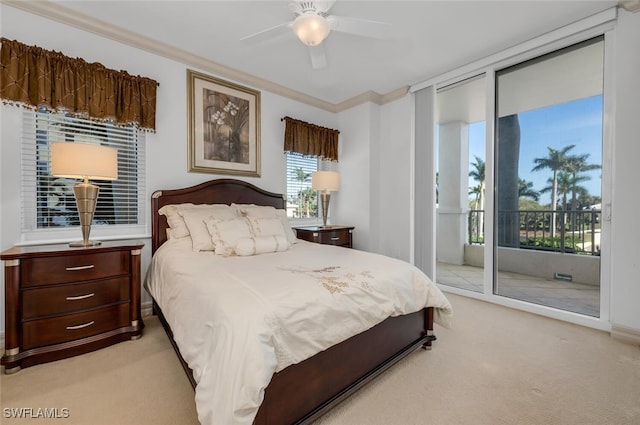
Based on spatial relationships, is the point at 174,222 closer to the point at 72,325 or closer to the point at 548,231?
the point at 72,325

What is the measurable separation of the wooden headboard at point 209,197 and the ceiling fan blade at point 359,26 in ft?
6.45

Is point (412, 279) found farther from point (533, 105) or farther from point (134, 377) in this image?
point (533, 105)

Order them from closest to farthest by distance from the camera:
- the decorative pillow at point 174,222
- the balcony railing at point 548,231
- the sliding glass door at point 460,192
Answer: the decorative pillow at point 174,222 → the balcony railing at point 548,231 → the sliding glass door at point 460,192

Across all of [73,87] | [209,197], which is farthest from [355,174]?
[73,87]

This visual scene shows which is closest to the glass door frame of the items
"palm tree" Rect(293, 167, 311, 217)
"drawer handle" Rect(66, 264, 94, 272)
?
"palm tree" Rect(293, 167, 311, 217)

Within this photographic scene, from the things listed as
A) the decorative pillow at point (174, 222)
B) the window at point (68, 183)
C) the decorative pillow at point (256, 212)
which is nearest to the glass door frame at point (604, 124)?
the decorative pillow at point (256, 212)

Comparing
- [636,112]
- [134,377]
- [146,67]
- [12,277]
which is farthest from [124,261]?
[636,112]

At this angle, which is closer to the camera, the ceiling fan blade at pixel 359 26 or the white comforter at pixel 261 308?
the white comforter at pixel 261 308

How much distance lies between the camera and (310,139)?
4023mm

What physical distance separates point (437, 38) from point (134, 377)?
3.81 m

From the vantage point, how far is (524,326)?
2502 millimetres

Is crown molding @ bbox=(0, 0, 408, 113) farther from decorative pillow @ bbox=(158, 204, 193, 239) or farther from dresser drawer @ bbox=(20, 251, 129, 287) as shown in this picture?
dresser drawer @ bbox=(20, 251, 129, 287)

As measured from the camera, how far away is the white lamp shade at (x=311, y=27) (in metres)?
1.93

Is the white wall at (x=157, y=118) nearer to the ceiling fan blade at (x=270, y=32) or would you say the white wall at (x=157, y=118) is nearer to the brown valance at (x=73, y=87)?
the brown valance at (x=73, y=87)
